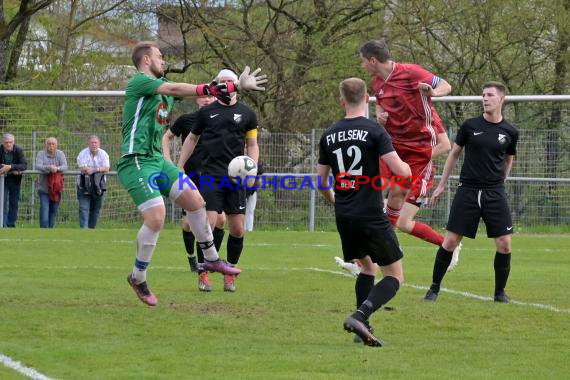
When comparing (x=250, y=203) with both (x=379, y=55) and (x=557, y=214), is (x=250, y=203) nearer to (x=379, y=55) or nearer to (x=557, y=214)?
(x=557, y=214)

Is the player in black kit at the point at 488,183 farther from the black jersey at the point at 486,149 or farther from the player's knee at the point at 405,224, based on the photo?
the player's knee at the point at 405,224

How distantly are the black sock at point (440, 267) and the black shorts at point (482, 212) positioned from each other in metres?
0.24

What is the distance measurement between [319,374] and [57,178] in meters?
15.1

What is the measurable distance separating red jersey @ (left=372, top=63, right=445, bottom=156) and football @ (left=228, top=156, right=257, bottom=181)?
1382 mm

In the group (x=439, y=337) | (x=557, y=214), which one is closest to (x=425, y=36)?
(x=557, y=214)

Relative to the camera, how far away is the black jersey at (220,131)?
10.9 m

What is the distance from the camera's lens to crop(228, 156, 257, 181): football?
10320mm

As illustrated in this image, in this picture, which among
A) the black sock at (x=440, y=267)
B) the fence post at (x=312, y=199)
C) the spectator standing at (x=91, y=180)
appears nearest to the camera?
the black sock at (x=440, y=267)

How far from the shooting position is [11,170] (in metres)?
20.2

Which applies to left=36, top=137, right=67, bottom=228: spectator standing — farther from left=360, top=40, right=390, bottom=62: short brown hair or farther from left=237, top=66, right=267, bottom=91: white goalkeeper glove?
left=237, top=66, right=267, bottom=91: white goalkeeper glove

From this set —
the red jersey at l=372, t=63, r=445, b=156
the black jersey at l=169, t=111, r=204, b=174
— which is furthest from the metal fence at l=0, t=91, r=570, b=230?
the red jersey at l=372, t=63, r=445, b=156

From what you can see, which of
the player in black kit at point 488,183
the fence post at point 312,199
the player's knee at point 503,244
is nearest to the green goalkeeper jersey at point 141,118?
the player in black kit at point 488,183

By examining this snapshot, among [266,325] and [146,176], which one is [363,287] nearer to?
→ [266,325]

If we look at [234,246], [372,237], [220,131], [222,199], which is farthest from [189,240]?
[372,237]
